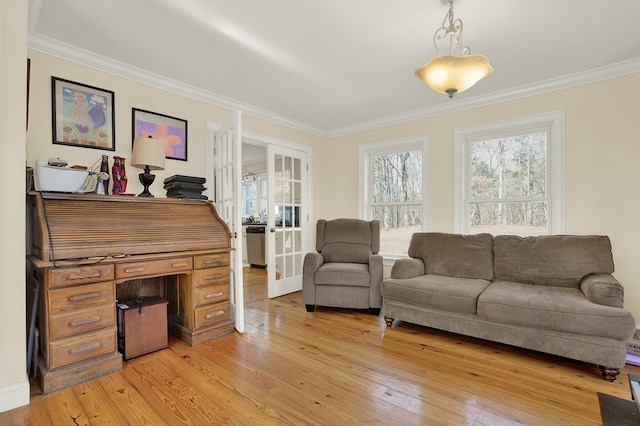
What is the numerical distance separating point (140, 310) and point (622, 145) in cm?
432

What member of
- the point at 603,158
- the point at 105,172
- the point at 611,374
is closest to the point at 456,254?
the point at 611,374

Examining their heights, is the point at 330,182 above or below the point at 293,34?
below

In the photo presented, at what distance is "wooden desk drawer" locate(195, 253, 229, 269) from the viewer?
2648mm

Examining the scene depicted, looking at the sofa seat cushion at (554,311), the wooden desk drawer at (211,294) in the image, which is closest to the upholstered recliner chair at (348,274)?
the wooden desk drawer at (211,294)

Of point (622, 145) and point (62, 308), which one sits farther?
point (622, 145)

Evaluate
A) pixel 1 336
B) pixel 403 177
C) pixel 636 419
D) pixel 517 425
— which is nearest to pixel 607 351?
pixel 517 425

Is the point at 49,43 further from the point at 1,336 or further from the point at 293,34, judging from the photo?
the point at 1,336

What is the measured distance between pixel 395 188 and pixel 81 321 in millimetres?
3649

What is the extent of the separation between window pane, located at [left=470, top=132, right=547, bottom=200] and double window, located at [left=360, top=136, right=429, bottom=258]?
602 millimetres

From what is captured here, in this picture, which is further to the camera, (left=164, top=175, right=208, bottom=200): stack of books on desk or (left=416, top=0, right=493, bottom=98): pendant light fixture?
(left=164, top=175, right=208, bottom=200): stack of books on desk

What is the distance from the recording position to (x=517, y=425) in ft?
5.24

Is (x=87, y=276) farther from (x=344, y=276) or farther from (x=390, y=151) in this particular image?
(x=390, y=151)

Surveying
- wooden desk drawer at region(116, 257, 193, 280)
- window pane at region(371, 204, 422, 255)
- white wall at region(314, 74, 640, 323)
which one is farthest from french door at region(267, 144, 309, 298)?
white wall at region(314, 74, 640, 323)

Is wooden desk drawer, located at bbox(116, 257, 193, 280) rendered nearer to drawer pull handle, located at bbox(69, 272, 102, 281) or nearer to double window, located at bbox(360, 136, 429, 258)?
drawer pull handle, located at bbox(69, 272, 102, 281)
